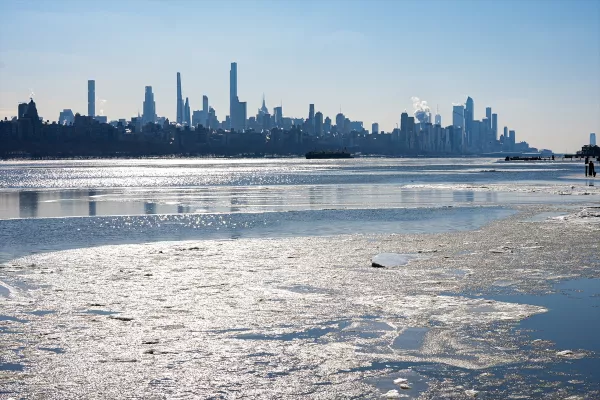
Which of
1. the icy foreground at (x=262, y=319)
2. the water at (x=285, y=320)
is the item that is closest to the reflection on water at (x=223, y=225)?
the water at (x=285, y=320)

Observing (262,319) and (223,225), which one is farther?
(223,225)

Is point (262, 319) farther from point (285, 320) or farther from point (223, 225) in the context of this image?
point (223, 225)

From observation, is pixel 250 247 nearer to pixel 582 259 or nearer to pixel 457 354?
pixel 582 259

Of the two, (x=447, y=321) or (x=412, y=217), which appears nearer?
(x=447, y=321)

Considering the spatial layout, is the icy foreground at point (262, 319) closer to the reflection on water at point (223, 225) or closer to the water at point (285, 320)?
the water at point (285, 320)

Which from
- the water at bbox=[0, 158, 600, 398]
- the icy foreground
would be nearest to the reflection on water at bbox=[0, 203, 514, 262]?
the water at bbox=[0, 158, 600, 398]

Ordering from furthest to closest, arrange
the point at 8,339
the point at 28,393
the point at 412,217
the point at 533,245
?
the point at 412,217 < the point at 533,245 < the point at 8,339 < the point at 28,393

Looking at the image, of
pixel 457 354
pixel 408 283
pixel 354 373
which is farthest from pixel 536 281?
pixel 354 373

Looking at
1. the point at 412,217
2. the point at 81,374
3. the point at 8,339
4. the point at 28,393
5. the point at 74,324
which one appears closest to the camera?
the point at 28,393

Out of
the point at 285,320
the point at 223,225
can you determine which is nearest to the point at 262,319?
the point at 285,320
